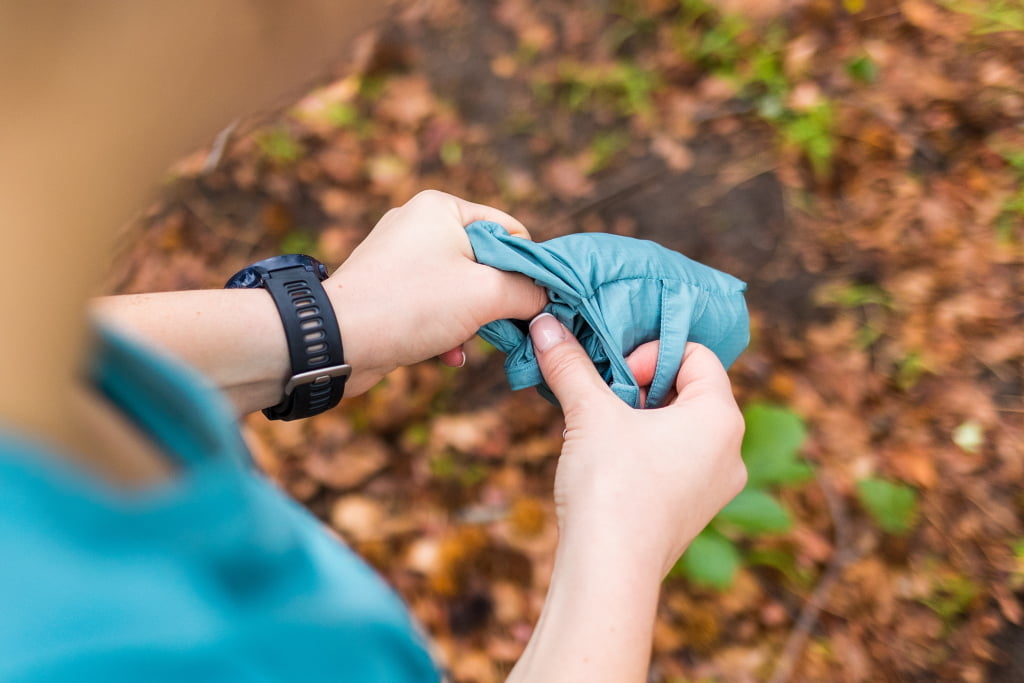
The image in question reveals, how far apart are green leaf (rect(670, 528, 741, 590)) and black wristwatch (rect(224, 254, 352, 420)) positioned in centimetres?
81

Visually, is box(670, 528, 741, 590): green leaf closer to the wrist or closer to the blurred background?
the blurred background

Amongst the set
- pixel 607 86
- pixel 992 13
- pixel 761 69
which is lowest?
pixel 992 13

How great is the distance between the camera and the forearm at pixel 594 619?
67 centimetres

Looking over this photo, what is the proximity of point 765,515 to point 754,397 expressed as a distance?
348mm

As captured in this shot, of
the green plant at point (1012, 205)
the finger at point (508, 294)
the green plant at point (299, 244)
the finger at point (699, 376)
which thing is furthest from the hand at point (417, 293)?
the green plant at point (1012, 205)

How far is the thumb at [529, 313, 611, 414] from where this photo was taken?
3.17 feet

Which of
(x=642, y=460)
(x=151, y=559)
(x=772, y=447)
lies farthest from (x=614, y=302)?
(x=151, y=559)

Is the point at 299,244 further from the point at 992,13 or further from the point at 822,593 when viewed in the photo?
the point at 992,13

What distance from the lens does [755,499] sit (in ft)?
4.33

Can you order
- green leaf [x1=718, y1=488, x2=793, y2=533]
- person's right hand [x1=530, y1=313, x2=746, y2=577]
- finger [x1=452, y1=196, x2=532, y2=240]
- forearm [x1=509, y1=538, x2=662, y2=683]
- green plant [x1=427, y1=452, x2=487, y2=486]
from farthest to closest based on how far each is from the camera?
green plant [x1=427, y1=452, x2=487, y2=486] < green leaf [x1=718, y1=488, x2=793, y2=533] < finger [x1=452, y1=196, x2=532, y2=240] < person's right hand [x1=530, y1=313, x2=746, y2=577] < forearm [x1=509, y1=538, x2=662, y2=683]

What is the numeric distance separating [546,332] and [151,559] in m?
0.78

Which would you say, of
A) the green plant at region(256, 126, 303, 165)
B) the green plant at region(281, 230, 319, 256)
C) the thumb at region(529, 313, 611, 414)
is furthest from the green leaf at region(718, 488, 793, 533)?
the green plant at region(256, 126, 303, 165)

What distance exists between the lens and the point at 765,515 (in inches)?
51.2

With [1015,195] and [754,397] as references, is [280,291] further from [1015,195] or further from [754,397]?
[1015,195]
